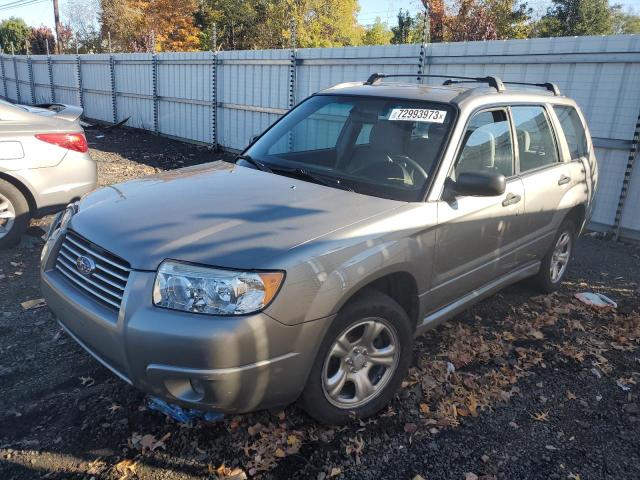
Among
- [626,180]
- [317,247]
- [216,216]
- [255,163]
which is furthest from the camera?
[626,180]

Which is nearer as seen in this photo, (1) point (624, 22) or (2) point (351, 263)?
(2) point (351, 263)

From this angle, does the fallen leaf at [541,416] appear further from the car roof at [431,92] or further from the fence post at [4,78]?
the fence post at [4,78]

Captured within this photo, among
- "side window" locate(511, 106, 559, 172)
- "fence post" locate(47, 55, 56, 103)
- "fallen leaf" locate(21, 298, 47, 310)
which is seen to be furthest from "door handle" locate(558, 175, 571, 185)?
"fence post" locate(47, 55, 56, 103)

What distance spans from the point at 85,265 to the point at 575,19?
38.4 meters

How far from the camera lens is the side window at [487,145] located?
346 centimetres

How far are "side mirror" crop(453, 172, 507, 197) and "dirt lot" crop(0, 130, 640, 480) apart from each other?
51.1 inches

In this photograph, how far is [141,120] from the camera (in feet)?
52.7

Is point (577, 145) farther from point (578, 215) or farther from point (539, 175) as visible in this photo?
point (539, 175)

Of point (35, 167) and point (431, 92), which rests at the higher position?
point (431, 92)

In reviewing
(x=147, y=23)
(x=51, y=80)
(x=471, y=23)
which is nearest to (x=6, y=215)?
(x=51, y=80)

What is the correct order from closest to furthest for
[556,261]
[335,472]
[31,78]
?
[335,472]
[556,261]
[31,78]

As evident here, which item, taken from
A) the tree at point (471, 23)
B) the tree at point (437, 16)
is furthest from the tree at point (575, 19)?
the tree at point (437, 16)

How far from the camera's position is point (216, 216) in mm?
2781

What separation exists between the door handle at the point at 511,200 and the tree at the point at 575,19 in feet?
113
